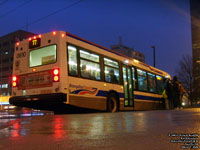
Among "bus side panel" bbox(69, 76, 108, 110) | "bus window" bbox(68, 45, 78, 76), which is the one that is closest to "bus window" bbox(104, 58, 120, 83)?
"bus side panel" bbox(69, 76, 108, 110)

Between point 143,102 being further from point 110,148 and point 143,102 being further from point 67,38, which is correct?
point 110,148

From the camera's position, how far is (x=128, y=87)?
46.2 ft

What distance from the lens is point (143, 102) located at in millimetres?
15891

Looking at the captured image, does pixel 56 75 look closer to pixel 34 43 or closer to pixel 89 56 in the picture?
pixel 89 56

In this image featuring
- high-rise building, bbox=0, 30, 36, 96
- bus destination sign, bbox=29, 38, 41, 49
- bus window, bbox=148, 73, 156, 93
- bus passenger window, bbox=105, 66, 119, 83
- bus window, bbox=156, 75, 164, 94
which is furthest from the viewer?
high-rise building, bbox=0, 30, 36, 96

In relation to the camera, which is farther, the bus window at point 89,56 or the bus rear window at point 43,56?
the bus window at point 89,56

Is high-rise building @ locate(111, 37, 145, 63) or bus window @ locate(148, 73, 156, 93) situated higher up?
high-rise building @ locate(111, 37, 145, 63)

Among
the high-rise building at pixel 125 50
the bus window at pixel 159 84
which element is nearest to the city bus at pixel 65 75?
the bus window at pixel 159 84

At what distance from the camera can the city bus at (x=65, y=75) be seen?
964 cm

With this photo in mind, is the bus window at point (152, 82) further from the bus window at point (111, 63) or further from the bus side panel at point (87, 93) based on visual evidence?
the bus side panel at point (87, 93)

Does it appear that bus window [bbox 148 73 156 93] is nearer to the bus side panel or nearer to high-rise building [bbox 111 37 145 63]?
the bus side panel

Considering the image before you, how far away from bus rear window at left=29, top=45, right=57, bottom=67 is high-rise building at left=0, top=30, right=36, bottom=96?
76144mm

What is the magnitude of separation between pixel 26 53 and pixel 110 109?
4783mm

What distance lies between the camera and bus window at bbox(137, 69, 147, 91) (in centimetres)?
1562
